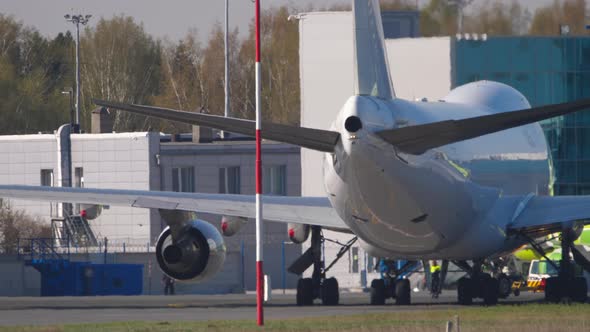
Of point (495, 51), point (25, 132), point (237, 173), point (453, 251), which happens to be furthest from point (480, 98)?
point (25, 132)

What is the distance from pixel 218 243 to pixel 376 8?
7.76m

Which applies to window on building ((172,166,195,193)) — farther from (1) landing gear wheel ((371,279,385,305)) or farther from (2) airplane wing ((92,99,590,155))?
(2) airplane wing ((92,99,590,155))

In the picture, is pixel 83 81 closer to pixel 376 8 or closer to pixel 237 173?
pixel 237 173

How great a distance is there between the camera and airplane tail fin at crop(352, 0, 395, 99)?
3009 cm

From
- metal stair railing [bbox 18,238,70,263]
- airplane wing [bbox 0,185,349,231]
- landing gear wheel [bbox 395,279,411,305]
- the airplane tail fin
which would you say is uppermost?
the airplane tail fin

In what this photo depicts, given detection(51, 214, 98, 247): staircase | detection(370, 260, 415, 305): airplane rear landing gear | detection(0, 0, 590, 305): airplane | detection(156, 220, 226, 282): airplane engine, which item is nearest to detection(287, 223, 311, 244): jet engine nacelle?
detection(0, 0, 590, 305): airplane

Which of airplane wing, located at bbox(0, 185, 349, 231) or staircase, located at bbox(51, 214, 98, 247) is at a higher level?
staircase, located at bbox(51, 214, 98, 247)

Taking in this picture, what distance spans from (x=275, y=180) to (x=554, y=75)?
21783 millimetres

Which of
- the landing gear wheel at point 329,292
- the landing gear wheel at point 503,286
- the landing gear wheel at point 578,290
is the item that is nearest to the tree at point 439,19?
the landing gear wheel at point 503,286

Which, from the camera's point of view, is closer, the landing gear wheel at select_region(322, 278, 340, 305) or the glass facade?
the landing gear wheel at select_region(322, 278, 340, 305)

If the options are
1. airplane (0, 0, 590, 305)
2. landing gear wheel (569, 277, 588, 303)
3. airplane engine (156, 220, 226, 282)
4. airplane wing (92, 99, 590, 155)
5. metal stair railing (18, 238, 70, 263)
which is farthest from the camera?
metal stair railing (18, 238, 70, 263)

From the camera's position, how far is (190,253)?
35.5 metres

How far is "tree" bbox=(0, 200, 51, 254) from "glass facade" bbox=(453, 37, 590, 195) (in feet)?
77.3

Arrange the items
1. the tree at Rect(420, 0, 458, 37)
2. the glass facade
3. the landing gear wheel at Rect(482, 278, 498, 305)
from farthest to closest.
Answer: the tree at Rect(420, 0, 458, 37) < the glass facade < the landing gear wheel at Rect(482, 278, 498, 305)
